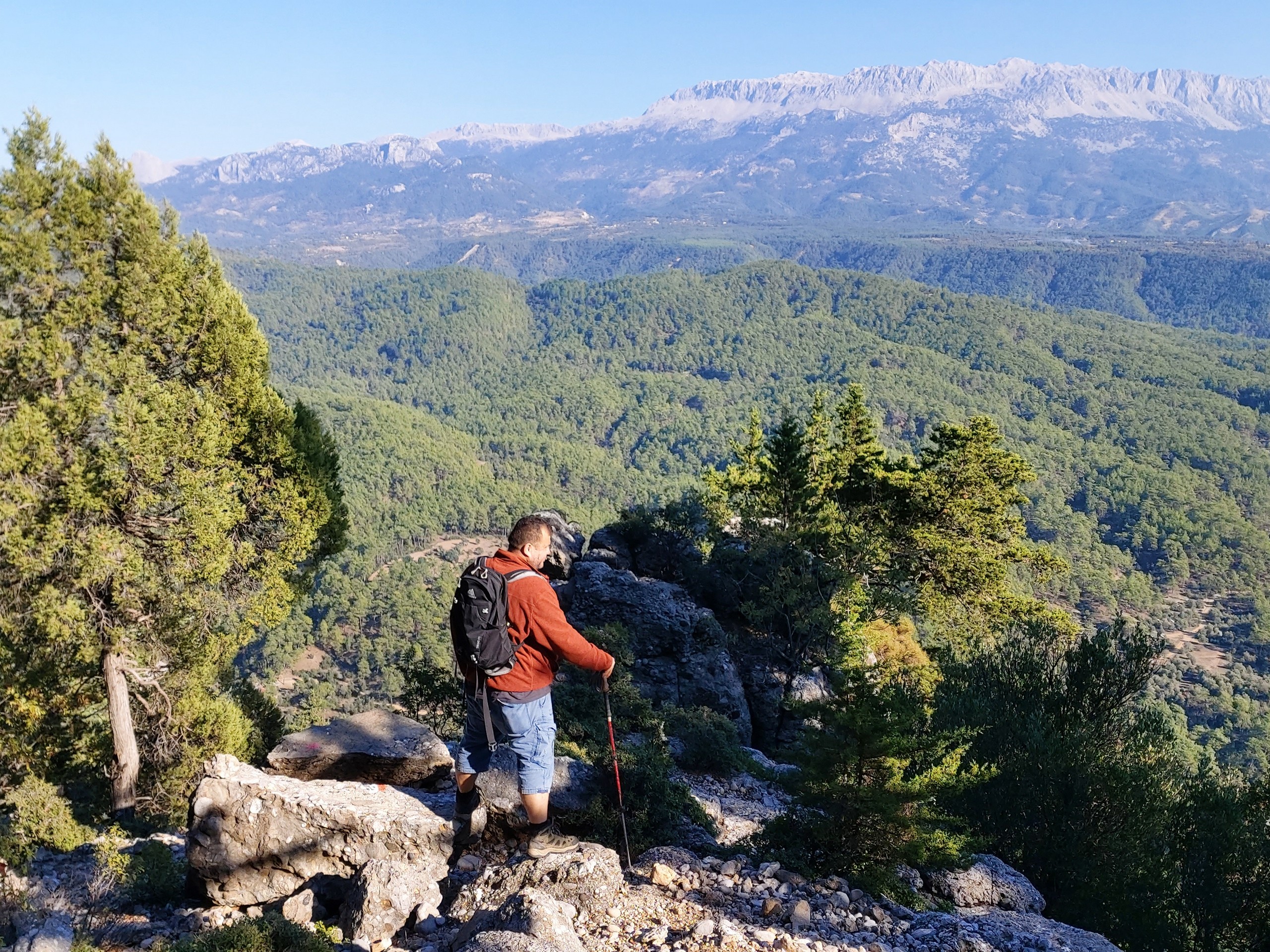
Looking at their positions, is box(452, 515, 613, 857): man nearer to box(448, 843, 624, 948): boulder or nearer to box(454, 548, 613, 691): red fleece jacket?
box(454, 548, 613, 691): red fleece jacket

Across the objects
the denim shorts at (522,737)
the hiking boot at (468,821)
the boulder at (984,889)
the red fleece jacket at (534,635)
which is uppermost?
the red fleece jacket at (534,635)

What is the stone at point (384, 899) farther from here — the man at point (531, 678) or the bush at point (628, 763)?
the bush at point (628, 763)

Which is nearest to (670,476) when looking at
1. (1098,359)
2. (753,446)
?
(1098,359)

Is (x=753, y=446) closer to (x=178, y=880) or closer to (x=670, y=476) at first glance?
(x=178, y=880)

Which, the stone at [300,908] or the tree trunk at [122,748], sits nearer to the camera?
the stone at [300,908]

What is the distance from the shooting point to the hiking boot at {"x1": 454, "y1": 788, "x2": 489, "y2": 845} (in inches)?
278

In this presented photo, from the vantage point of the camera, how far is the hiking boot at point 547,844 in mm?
6508

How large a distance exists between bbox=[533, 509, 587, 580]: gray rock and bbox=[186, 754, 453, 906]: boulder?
41.6 ft

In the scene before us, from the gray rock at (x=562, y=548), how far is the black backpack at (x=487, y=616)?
13.7m

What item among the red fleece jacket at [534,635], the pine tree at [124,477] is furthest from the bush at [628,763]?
the pine tree at [124,477]

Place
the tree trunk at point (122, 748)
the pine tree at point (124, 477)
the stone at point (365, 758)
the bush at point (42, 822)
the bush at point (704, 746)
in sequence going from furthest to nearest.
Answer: the bush at point (704, 746) → the tree trunk at point (122, 748) → the bush at point (42, 822) → the pine tree at point (124, 477) → the stone at point (365, 758)

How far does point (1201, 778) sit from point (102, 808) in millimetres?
20709

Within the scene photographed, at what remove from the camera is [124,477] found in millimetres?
9531

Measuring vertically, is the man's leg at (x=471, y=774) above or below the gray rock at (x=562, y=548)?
above
